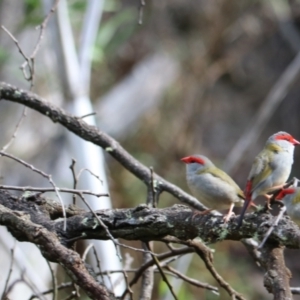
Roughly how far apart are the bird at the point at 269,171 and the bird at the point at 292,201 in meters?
0.02

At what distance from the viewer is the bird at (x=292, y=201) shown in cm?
161

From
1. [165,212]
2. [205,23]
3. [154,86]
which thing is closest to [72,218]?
[165,212]

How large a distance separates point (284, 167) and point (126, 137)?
5233mm

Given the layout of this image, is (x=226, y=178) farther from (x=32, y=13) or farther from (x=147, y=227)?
(x=32, y=13)

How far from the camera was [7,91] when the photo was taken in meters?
2.38

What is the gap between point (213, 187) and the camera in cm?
186

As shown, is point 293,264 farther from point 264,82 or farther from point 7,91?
point 7,91

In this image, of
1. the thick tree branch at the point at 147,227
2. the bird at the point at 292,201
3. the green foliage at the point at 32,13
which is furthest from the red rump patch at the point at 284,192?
the green foliage at the point at 32,13

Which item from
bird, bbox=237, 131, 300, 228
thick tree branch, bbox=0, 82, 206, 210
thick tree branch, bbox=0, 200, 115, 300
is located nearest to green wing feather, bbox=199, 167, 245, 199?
bird, bbox=237, 131, 300, 228

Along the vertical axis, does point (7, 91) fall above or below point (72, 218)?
above

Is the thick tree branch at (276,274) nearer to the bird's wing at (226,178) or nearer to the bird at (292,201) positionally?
the bird at (292,201)

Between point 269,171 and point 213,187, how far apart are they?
0.97 ft

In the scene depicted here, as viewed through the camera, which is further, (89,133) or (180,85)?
(180,85)

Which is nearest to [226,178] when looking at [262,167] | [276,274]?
[262,167]
